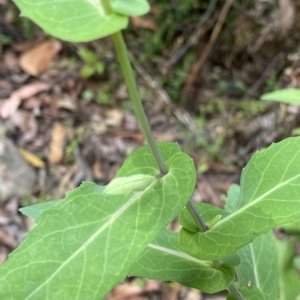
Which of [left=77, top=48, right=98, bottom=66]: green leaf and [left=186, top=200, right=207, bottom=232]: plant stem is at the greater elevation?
[left=186, top=200, right=207, bottom=232]: plant stem

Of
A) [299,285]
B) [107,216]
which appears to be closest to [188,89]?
[299,285]

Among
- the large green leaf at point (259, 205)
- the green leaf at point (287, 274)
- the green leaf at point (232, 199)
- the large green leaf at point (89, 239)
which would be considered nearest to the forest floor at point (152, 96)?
the green leaf at point (287, 274)

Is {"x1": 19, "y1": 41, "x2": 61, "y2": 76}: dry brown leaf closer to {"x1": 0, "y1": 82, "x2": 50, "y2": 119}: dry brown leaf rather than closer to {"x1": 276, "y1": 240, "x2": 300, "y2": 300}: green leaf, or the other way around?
{"x1": 0, "y1": 82, "x2": 50, "y2": 119}: dry brown leaf

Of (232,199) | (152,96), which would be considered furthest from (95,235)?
(152,96)

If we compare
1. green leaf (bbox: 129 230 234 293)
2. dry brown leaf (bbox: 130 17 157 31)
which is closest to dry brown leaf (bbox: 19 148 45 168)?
dry brown leaf (bbox: 130 17 157 31)

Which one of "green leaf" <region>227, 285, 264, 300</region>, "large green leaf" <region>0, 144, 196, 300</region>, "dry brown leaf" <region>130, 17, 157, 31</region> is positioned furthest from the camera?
"dry brown leaf" <region>130, 17, 157, 31</region>

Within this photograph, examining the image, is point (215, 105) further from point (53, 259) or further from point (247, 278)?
point (53, 259)

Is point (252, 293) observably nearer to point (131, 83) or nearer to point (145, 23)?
point (131, 83)
